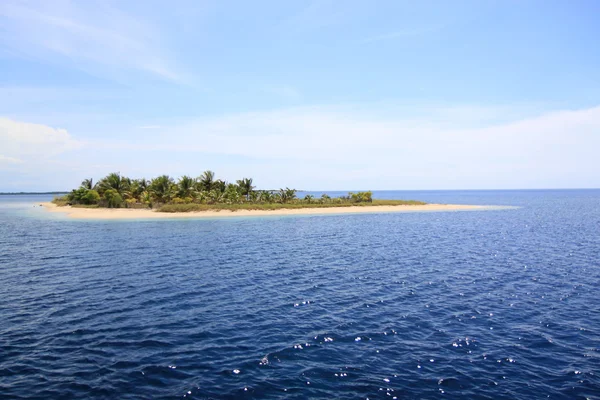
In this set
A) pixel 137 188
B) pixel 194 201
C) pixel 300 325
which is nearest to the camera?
pixel 300 325

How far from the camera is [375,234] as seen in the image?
1855 inches

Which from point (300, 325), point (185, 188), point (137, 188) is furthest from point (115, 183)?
point (300, 325)

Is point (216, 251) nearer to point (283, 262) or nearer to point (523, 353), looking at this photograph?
point (283, 262)

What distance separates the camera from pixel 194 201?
8938 cm

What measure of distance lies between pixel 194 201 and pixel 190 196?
2046mm

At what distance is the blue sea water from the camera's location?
11234 mm

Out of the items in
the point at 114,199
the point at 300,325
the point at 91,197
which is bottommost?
the point at 300,325

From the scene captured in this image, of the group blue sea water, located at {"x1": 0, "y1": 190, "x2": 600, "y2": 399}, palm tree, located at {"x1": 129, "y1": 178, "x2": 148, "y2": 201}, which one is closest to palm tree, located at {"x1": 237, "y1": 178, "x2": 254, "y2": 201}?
palm tree, located at {"x1": 129, "y1": 178, "x2": 148, "y2": 201}

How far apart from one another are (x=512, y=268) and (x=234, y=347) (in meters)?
22.6

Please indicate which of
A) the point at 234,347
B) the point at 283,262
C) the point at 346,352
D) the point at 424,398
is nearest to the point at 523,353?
the point at 424,398

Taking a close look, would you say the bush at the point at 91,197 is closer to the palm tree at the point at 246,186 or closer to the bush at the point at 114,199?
the bush at the point at 114,199

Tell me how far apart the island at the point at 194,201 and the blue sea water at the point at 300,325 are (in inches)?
1839

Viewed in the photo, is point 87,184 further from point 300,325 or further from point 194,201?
point 300,325

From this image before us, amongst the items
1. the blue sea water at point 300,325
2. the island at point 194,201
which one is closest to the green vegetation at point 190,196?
the island at point 194,201
